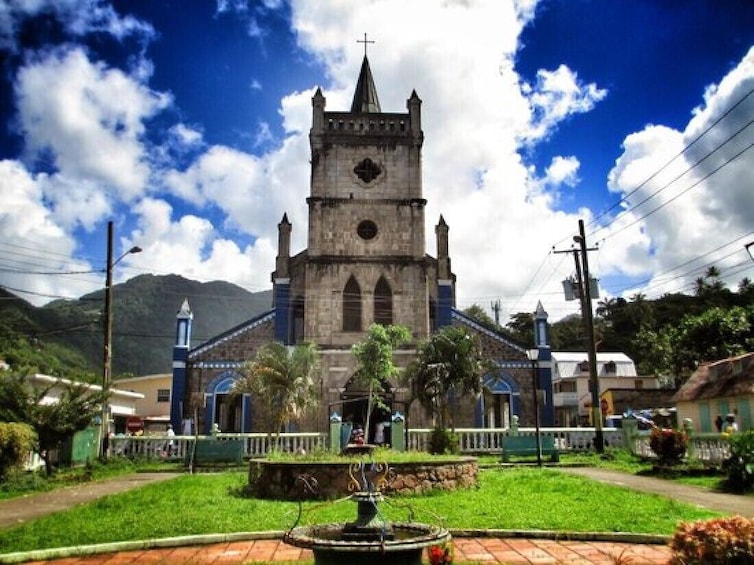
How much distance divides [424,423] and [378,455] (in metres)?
14.6

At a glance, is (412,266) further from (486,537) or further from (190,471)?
(486,537)

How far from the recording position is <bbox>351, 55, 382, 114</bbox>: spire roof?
34625 mm

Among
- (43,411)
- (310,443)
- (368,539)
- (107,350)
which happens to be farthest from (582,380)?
(368,539)

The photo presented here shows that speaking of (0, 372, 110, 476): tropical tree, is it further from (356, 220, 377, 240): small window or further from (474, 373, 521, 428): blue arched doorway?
(474, 373, 521, 428): blue arched doorway

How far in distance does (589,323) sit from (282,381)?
39.2 ft

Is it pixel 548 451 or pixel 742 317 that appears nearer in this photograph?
pixel 548 451

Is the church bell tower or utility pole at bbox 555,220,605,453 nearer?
utility pole at bbox 555,220,605,453

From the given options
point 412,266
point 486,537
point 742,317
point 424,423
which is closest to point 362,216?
point 412,266

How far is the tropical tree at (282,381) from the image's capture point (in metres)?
22.9

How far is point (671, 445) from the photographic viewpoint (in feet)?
60.6

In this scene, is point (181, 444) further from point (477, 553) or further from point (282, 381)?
point (477, 553)

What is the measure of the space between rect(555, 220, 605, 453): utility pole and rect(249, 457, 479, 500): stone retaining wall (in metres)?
12.8

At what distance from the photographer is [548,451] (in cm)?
2252

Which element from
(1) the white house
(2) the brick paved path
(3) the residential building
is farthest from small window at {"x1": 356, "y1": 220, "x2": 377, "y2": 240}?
(1) the white house
